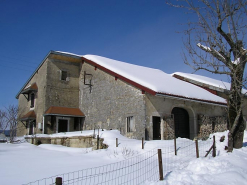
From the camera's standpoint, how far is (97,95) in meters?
21.5

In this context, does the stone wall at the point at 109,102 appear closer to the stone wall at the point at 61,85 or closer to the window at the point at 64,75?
the stone wall at the point at 61,85

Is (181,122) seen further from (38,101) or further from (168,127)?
(38,101)

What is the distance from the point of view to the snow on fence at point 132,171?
757 centimetres

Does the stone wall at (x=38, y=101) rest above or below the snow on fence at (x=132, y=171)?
above

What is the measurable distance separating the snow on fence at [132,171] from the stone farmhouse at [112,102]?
12.5 ft

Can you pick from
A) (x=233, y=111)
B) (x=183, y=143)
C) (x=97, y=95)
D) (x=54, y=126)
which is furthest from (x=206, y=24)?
(x=54, y=126)

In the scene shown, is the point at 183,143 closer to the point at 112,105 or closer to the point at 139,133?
the point at 139,133

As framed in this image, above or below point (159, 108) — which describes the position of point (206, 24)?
above

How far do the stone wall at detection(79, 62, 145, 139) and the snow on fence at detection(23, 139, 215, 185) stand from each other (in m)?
4.08

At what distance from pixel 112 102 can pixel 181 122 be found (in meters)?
5.18

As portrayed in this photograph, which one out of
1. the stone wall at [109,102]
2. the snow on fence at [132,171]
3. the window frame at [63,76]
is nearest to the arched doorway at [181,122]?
the stone wall at [109,102]

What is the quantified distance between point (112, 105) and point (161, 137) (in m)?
4.34

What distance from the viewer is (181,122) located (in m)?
19.8

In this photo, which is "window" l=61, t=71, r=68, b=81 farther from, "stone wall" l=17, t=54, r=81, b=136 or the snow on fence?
the snow on fence
